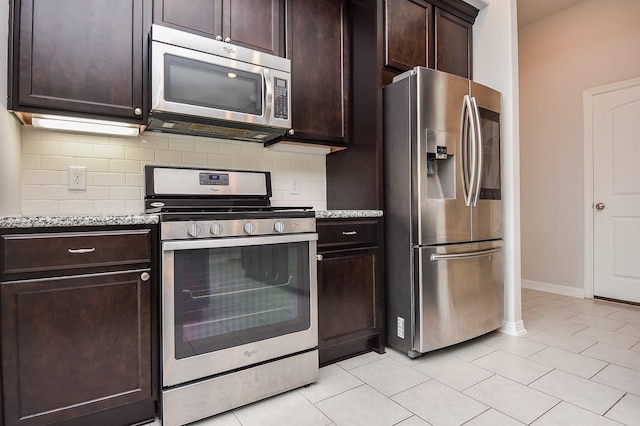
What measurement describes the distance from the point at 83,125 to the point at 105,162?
0.23 m

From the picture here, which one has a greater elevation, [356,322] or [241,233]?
[241,233]

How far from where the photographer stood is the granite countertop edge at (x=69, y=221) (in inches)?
50.0

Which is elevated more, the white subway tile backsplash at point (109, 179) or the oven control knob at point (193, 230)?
the white subway tile backsplash at point (109, 179)

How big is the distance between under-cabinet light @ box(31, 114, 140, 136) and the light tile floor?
4.99 feet

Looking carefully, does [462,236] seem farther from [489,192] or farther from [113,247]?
[113,247]

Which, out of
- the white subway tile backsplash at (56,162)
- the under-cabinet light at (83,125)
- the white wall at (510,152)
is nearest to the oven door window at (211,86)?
the under-cabinet light at (83,125)

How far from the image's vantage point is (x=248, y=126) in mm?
2092

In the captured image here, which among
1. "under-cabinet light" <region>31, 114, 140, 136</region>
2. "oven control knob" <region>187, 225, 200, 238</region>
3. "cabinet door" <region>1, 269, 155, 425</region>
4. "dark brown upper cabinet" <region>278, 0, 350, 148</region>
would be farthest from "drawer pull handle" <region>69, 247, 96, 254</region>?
"dark brown upper cabinet" <region>278, 0, 350, 148</region>

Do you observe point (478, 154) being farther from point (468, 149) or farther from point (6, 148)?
point (6, 148)

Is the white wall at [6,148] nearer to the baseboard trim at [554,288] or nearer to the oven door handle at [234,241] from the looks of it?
the oven door handle at [234,241]

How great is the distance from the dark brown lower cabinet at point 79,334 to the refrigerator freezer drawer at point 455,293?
4.83ft

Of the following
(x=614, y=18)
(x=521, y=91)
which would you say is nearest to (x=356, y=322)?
(x=521, y=91)

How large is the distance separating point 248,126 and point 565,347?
2.51m

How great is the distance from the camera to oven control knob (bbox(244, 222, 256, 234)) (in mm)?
1651
